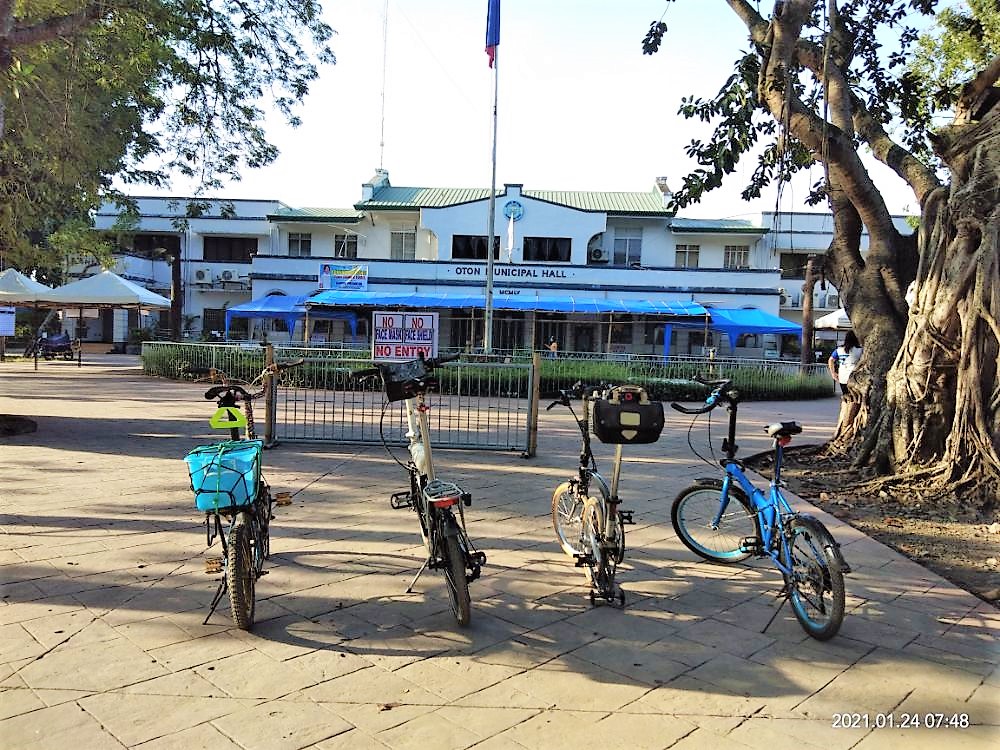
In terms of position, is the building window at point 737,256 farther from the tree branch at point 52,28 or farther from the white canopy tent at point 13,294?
the tree branch at point 52,28

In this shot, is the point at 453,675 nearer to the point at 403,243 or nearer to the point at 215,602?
the point at 215,602

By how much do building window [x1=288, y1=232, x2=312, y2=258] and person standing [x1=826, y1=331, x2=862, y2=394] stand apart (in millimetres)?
32316

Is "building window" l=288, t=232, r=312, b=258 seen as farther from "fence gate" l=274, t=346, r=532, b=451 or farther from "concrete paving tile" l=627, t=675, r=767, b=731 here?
"concrete paving tile" l=627, t=675, r=767, b=731

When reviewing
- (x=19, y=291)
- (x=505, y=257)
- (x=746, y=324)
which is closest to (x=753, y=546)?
(x=19, y=291)

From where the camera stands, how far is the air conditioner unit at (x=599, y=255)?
34.7m

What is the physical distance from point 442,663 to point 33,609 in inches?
88.6

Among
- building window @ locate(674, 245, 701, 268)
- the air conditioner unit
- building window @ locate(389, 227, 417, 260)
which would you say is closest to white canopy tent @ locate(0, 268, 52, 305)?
building window @ locate(389, 227, 417, 260)

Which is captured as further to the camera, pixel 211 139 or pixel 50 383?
pixel 50 383

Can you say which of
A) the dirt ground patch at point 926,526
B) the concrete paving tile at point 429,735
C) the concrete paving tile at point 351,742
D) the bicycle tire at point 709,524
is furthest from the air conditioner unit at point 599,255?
the concrete paving tile at point 351,742

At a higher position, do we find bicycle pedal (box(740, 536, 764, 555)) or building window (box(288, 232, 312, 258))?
building window (box(288, 232, 312, 258))

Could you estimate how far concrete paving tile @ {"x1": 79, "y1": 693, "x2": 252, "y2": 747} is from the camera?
8.78 feet

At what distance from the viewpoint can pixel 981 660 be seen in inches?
138

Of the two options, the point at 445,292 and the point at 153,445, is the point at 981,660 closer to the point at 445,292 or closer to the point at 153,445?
the point at 153,445

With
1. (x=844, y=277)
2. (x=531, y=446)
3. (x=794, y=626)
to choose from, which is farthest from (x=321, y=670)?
(x=844, y=277)
